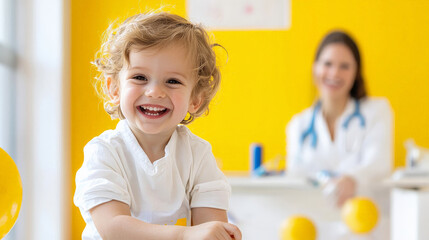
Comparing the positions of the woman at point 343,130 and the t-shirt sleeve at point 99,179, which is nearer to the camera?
the t-shirt sleeve at point 99,179

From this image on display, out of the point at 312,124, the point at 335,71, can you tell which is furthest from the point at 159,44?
the point at 335,71

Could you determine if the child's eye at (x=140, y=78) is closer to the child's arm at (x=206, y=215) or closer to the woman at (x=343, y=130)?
the child's arm at (x=206, y=215)

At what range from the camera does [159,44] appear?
92 centimetres

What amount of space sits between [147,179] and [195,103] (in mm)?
198

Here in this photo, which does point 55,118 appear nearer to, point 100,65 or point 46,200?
point 46,200

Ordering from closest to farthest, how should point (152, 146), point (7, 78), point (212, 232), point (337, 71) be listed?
point (212, 232) → point (152, 146) → point (7, 78) → point (337, 71)

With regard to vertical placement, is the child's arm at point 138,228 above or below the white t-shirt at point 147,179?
below

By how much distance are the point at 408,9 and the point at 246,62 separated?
3.52 ft

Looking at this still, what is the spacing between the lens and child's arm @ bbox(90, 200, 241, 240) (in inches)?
30.3

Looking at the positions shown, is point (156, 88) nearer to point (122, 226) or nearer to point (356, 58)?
point (122, 226)

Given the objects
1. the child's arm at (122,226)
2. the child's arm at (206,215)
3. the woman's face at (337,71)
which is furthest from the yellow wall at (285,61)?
the child's arm at (122,226)

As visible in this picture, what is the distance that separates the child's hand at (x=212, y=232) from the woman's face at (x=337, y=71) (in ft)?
7.20

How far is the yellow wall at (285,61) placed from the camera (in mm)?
3471

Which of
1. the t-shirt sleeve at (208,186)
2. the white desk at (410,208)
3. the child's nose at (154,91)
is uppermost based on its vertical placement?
the child's nose at (154,91)
